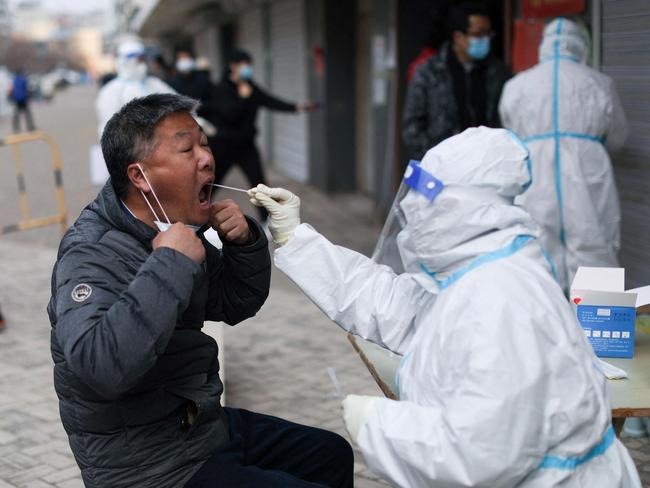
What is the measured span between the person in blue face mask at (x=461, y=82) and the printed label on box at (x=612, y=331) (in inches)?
115

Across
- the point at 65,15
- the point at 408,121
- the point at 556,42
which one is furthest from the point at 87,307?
the point at 65,15

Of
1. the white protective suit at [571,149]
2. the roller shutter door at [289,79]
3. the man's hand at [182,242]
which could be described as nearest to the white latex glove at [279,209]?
the man's hand at [182,242]

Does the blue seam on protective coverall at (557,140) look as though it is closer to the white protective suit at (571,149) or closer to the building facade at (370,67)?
the white protective suit at (571,149)

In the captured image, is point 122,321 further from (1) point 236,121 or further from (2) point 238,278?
(1) point 236,121

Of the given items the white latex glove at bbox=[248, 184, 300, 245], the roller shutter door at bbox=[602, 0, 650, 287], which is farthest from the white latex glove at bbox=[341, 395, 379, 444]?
the roller shutter door at bbox=[602, 0, 650, 287]

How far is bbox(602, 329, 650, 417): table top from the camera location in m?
2.33

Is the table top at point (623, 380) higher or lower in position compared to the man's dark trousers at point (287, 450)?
higher

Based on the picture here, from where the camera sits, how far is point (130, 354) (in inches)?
79.4

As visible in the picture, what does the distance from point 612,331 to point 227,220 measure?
1229 millimetres

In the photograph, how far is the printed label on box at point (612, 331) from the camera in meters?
2.76

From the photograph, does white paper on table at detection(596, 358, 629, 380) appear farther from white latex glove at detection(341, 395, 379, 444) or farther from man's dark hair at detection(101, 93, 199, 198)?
man's dark hair at detection(101, 93, 199, 198)

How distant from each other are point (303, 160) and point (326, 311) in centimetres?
1113

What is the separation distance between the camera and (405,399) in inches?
81.5

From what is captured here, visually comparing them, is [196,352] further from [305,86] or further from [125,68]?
[305,86]
